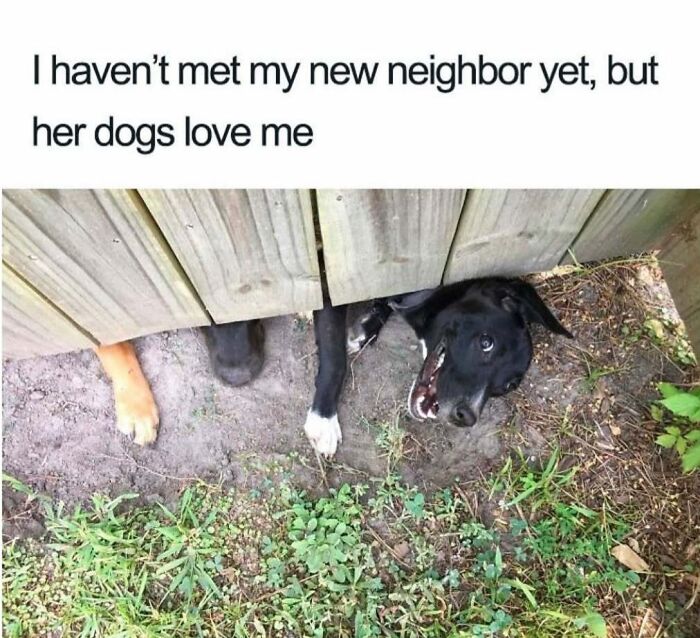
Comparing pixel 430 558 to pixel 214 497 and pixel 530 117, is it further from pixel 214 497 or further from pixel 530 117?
pixel 530 117

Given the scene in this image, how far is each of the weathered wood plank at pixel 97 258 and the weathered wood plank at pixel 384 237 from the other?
0.45 meters

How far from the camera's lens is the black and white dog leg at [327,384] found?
2.87 m

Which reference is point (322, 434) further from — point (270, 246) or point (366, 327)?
point (270, 246)

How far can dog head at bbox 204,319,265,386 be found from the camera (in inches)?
111

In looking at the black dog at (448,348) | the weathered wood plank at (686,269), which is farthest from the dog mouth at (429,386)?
the weathered wood plank at (686,269)

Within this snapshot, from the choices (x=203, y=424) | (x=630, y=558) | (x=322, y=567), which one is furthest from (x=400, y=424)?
(x=630, y=558)

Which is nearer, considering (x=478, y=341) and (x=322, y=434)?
(x=478, y=341)

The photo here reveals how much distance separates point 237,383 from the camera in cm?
292

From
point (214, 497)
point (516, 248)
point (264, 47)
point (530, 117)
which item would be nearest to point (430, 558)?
point (214, 497)

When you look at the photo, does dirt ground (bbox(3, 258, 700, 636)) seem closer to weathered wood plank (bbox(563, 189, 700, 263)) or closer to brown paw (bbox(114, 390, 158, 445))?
brown paw (bbox(114, 390, 158, 445))

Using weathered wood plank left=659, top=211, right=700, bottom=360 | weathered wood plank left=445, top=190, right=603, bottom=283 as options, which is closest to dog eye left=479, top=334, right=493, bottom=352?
weathered wood plank left=445, top=190, right=603, bottom=283

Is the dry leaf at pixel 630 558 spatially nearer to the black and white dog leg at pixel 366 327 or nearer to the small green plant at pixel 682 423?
the small green plant at pixel 682 423

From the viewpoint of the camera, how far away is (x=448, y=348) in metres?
2.81

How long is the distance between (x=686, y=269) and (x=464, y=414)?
Answer: 3.15ft
